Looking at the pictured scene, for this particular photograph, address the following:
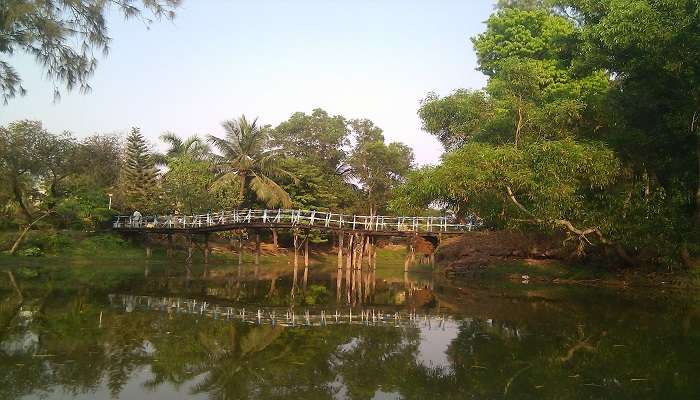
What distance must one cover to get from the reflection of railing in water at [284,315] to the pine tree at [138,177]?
26433 millimetres

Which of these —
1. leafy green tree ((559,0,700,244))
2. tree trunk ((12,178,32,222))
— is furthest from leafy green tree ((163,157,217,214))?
leafy green tree ((559,0,700,244))

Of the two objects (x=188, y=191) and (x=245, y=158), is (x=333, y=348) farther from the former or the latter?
(x=245, y=158)

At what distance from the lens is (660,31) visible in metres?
17.2

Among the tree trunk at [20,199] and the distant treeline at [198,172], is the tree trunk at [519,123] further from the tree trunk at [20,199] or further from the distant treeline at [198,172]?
the tree trunk at [20,199]

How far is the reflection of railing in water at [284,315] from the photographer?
1111cm

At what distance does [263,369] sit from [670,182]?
1926cm

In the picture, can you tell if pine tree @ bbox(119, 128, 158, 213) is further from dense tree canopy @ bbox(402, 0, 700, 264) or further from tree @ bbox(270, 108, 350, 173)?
dense tree canopy @ bbox(402, 0, 700, 264)

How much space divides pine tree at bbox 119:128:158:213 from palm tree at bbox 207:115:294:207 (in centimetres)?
530

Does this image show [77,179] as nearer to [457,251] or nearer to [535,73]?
[457,251]

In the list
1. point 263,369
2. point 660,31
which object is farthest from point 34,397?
point 660,31

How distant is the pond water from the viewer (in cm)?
614

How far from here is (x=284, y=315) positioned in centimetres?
1198

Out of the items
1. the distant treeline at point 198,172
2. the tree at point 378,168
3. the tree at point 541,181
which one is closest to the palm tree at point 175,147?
the distant treeline at point 198,172

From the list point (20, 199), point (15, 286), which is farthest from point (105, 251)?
point (15, 286)
